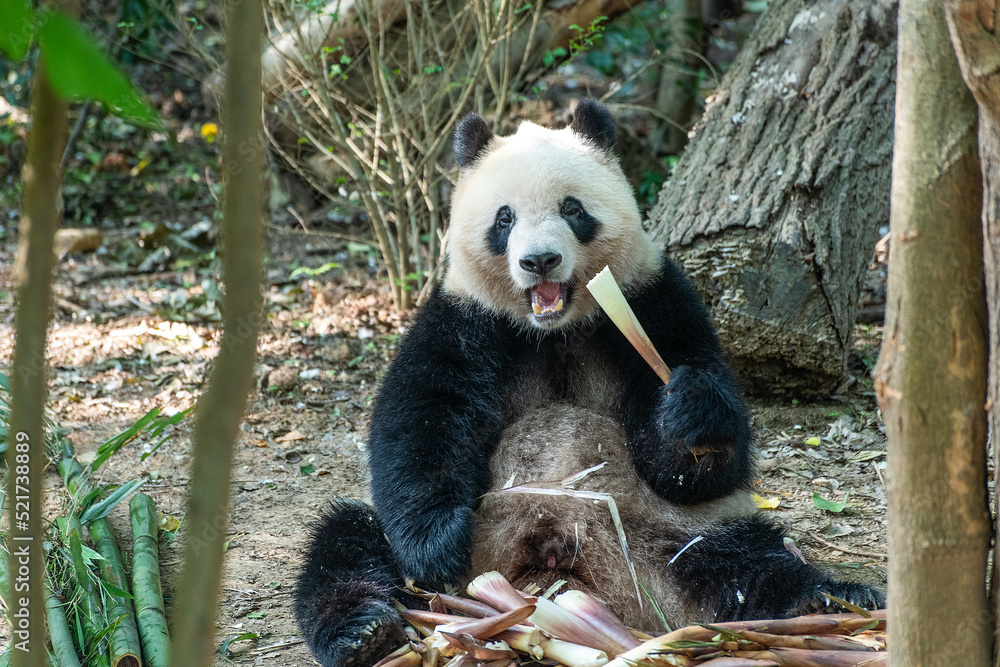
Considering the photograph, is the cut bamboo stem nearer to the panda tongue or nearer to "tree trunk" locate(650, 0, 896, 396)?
the panda tongue

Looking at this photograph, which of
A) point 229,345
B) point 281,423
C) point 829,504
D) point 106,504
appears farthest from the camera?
point 281,423

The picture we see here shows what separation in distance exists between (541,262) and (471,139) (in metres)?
0.87

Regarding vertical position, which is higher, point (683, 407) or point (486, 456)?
point (683, 407)

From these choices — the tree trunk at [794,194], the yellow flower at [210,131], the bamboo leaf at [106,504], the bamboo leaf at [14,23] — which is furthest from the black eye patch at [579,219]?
the yellow flower at [210,131]

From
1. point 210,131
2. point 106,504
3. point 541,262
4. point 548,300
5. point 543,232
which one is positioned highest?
point 210,131

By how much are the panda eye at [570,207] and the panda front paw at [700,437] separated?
74 cm

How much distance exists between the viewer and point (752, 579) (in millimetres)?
3152

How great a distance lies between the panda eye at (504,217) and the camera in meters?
3.49

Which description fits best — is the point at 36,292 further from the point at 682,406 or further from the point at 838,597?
the point at 838,597

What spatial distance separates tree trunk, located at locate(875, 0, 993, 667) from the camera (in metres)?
1.74

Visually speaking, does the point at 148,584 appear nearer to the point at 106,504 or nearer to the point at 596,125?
the point at 106,504

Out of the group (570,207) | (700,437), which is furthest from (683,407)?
(570,207)

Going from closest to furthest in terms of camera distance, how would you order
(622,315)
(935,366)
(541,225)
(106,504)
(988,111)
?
1. (988,111)
2. (935,366)
3. (622,315)
4. (541,225)
5. (106,504)

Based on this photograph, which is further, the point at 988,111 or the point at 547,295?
the point at 547,295
